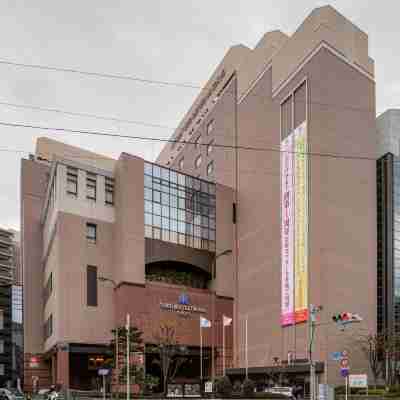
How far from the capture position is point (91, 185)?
229ft

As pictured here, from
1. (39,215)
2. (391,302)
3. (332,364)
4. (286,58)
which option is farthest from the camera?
(39,215)

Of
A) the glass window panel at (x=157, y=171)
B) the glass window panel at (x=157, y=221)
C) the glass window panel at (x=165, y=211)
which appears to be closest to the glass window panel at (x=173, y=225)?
the glass window panel at (x=165, y=211)

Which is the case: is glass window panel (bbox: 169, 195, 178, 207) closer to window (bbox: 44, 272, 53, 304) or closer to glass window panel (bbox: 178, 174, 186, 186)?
glass window panel (bbox: 178, 174, 186, 186)

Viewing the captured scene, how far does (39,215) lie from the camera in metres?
90.8

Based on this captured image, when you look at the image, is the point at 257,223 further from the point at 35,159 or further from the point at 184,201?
the point at 35,159

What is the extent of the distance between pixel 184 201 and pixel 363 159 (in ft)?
76.6

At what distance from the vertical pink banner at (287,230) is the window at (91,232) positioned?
71.9 feet

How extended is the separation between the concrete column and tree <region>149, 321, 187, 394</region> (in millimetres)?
9213

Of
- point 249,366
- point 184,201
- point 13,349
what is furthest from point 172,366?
point 13,349

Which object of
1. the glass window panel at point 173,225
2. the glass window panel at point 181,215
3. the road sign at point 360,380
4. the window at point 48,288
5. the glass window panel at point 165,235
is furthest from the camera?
the glass window panel at point 181,215

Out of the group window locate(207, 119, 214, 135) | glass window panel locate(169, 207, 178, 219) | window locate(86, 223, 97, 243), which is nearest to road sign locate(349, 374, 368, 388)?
window locate(86, 223, 97, 243)

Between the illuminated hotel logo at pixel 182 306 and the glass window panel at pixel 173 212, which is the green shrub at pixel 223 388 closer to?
the illuminated hotel logo at pixel 182 306

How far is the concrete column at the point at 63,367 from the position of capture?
207 ft

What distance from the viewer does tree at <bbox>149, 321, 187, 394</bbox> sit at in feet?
204
